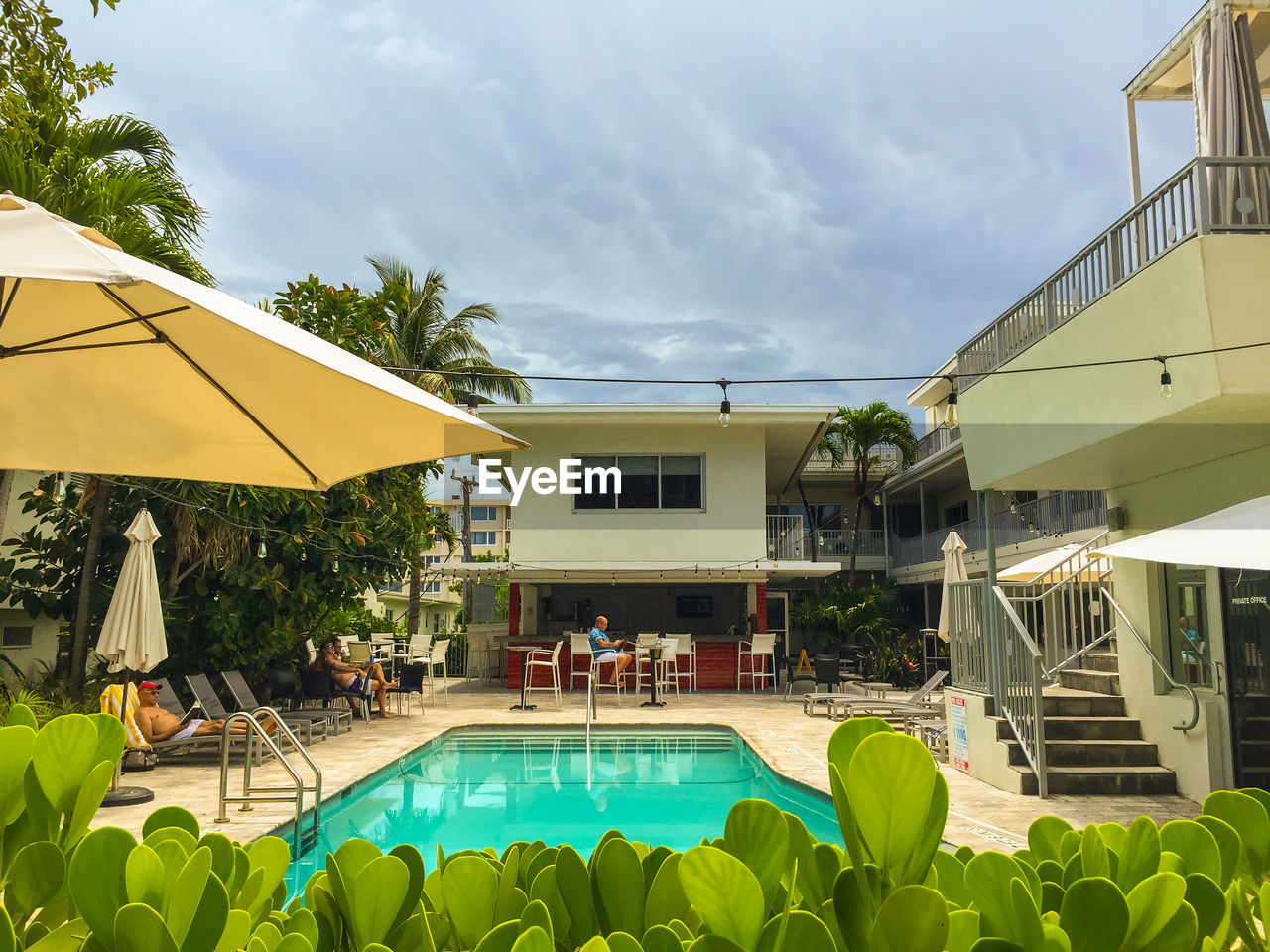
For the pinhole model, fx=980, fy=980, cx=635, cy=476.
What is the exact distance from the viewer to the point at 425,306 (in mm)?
25562

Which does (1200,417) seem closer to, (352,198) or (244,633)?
(244,633)

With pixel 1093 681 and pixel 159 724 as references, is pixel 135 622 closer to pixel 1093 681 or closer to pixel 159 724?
pixel 159 724

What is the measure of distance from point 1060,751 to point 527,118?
996 centimetres

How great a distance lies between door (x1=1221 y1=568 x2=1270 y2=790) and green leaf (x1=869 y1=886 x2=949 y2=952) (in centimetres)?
803

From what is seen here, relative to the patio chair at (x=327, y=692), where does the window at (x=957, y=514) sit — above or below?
above

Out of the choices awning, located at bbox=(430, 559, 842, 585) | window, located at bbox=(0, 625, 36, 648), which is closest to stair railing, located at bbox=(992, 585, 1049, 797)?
awning, located at bbox=(430, 559, 842, 585)

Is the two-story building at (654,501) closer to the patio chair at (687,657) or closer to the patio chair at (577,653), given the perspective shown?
the patio chair at (687,657)

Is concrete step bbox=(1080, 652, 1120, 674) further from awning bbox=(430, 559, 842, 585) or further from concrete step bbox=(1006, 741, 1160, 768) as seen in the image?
A: awning bbox=(430, 559, 842, 585)

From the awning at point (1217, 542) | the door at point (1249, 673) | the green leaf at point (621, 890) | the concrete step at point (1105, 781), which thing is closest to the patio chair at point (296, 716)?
the concrete step at point (1105, 781)

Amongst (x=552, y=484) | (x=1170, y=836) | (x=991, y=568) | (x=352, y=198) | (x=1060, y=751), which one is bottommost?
(x=1060, y=751)

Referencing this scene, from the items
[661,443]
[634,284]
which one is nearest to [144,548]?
[661,443]

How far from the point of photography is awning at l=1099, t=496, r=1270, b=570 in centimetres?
492

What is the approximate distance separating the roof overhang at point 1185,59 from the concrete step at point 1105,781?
19.0 ft

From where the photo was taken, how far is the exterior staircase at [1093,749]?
8.28 m
